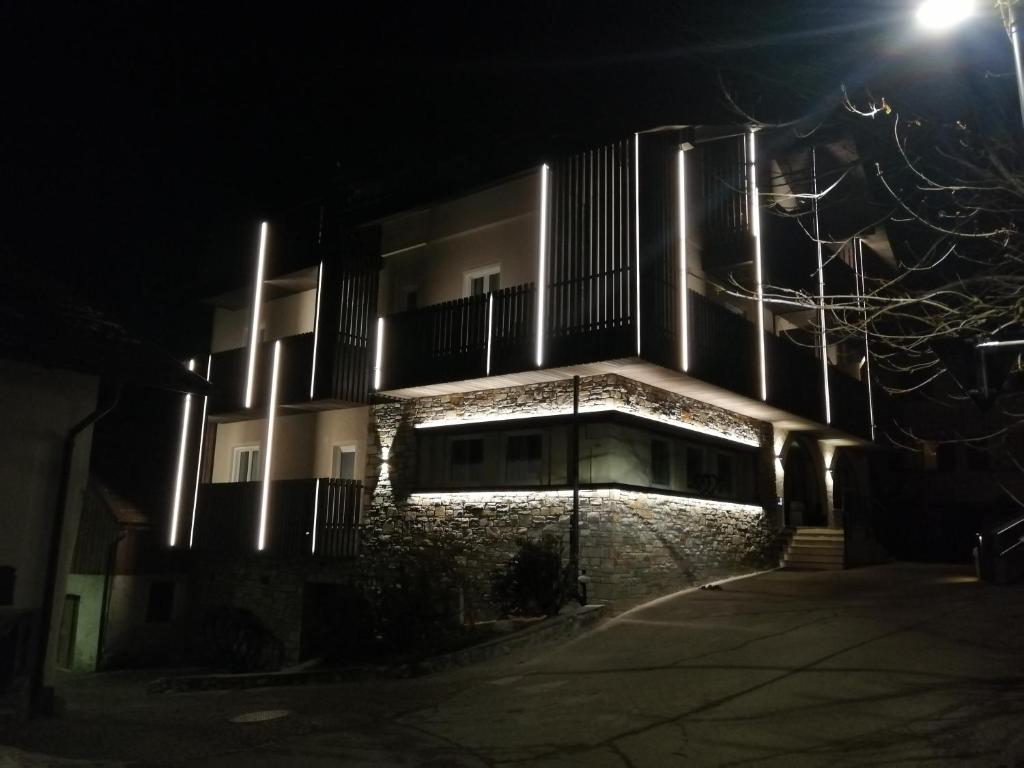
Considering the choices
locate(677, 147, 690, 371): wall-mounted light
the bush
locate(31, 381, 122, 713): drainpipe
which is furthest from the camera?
locate(677, 147, 690, 371): wall-mounted light

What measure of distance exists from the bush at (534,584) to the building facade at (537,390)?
0.90 metres

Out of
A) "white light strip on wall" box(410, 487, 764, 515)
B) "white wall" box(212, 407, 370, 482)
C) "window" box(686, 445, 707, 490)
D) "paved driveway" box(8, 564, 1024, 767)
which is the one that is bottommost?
"paved driveway" box(8, 564, 1024, 767)

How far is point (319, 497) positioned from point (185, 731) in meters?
7.94

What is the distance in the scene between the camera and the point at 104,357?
9.53 metres

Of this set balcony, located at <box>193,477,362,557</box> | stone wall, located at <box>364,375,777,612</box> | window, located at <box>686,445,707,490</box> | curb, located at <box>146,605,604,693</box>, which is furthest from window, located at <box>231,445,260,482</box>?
window, located at <box>686,445,707,490</box>

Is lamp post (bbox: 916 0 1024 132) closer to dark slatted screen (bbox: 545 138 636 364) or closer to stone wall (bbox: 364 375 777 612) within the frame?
dark slatted screen (bbox: 545 138 636 364)

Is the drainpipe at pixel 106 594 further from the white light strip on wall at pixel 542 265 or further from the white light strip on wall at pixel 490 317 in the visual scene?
the white light strip on wall at pixel 542 265

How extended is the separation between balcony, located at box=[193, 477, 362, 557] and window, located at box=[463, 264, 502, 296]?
14.7 ft

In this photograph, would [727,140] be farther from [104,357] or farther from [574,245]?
[104,357]

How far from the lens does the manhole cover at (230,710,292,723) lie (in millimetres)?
8583

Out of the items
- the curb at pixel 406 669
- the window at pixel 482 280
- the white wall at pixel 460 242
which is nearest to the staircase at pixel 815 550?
the curb at pixel 406 669

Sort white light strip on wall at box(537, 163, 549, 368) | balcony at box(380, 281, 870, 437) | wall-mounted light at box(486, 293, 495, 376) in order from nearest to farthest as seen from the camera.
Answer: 1. balcony at box(380, 281, 870, 437)
2. white light strip on wall at box(537, 163, 549, 368)
3. wall-mounted light at box(486, 293, 495, 376)

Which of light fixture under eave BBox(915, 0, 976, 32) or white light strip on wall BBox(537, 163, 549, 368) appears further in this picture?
white light strip on wall BBox(537, 163, 549, 368)

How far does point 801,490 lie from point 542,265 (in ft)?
33.4
